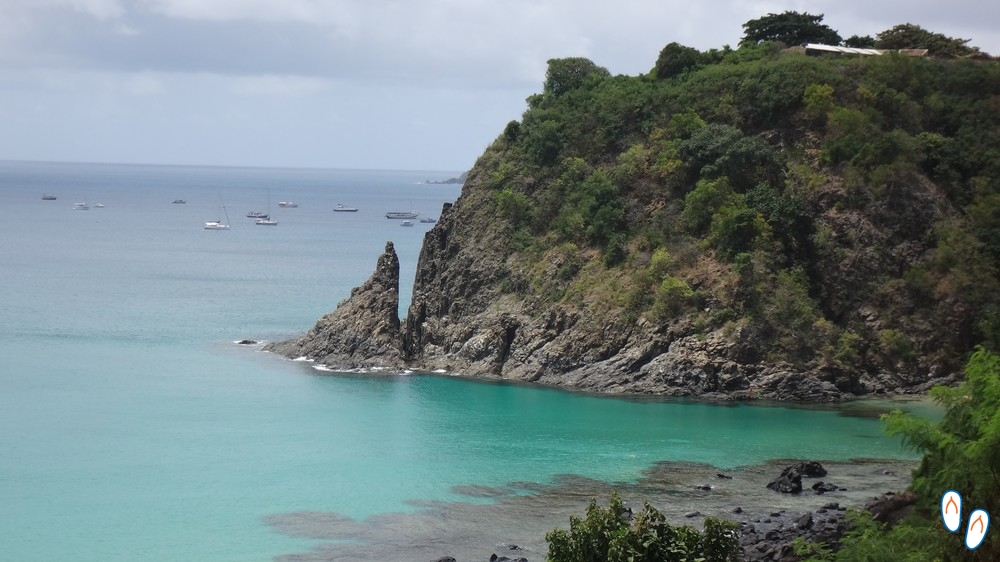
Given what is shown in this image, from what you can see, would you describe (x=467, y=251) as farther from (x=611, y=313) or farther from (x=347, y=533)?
(x=347, y=533)

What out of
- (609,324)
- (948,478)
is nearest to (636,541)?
(948,478)

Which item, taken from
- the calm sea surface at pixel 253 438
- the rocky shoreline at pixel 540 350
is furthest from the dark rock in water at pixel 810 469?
the rocky shoreline at pixel 540 350

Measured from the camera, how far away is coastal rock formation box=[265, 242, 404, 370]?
71.4m

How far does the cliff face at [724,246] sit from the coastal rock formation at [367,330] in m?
0.13

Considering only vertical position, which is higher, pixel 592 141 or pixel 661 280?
pixel 592 141

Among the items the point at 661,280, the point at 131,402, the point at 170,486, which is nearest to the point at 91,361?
the point at 131,402

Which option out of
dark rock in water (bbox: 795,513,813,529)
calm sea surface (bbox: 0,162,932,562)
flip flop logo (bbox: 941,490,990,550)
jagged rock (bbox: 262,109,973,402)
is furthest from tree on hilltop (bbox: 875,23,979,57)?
flip flop logo (bbox: 941,490,990,550)

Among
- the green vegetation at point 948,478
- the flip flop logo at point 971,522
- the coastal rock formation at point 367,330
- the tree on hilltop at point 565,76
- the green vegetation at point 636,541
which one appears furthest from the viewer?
the tree on hilltop at point 565,76

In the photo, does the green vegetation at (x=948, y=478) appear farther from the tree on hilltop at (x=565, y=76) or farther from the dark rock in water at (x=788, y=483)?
the tree on hilltop at (x=565, y=76)

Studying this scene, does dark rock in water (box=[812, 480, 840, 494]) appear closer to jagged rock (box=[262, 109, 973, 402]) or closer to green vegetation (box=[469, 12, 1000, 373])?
jagged rock (box=[262, 109, 973, 402])

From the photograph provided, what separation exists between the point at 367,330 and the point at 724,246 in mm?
21601

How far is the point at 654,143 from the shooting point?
74375 millimetres

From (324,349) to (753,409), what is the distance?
2673cm

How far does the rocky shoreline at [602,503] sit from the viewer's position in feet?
128
